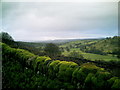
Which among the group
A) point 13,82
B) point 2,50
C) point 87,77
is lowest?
point 13,82

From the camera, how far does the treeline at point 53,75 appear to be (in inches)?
166

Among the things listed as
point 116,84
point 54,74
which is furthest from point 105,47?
point 116,84

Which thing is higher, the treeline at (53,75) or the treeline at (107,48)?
the treeline at (53,75)

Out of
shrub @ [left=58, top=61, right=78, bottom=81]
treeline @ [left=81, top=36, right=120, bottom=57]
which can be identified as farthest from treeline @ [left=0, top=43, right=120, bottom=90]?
treeline @ [left=81, top=36, right=120, bottom=57]

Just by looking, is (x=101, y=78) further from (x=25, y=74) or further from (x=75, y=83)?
(x=25, y=74)

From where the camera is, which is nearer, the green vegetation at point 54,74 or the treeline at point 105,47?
the green vegetation at point 54,74

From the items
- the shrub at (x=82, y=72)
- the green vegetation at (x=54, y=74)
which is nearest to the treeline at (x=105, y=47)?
the green vegetation at (x=54, y=74)

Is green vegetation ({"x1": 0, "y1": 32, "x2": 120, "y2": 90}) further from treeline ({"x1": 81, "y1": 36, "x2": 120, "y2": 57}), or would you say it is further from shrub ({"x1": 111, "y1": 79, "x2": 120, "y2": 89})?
treeline ({"x1": 81, "y1": 36, "x2": 120, "y2": 57})

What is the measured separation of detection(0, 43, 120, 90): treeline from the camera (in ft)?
13.8

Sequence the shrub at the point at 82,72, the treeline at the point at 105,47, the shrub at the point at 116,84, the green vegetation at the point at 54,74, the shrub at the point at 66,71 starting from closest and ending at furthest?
the shrub at the point at 116,84
the green vegetation at the point at 54,74
the shrub at the point at 82,72
the shrub at the point at 66,71
the treeline at the point at 105,47

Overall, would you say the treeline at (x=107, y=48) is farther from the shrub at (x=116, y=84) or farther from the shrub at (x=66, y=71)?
the shrub at (x=116, y=84)

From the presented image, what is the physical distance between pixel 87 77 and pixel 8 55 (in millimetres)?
7058

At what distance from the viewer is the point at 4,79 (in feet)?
20.4

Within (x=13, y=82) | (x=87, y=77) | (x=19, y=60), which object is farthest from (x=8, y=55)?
(x=87, y=77)
